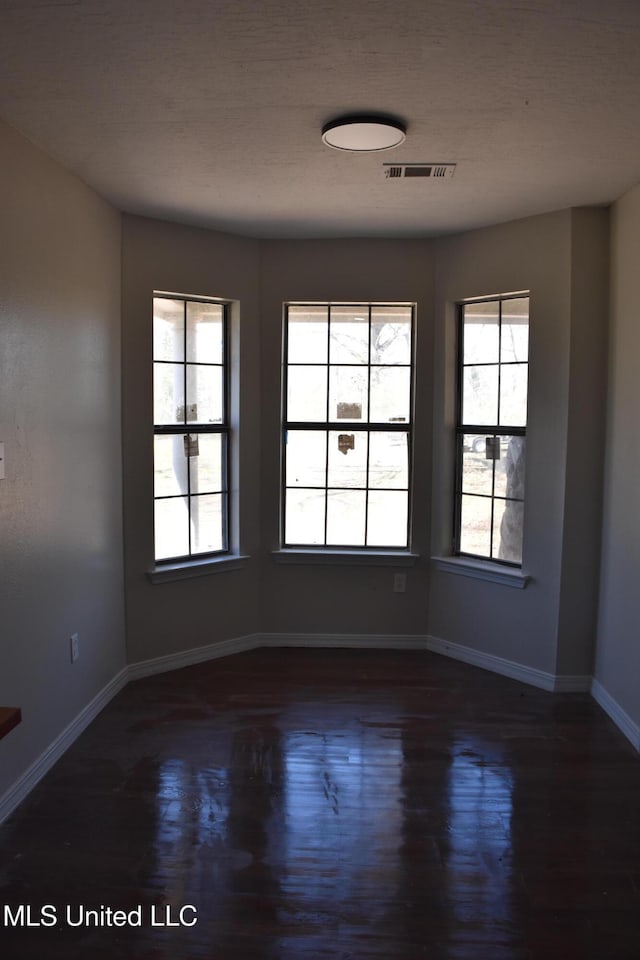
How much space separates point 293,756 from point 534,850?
3.74ft

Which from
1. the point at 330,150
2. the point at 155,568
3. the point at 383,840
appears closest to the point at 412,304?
the point at 330,150

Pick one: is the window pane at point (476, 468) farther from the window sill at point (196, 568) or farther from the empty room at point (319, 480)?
the window sill at point (196, 568)

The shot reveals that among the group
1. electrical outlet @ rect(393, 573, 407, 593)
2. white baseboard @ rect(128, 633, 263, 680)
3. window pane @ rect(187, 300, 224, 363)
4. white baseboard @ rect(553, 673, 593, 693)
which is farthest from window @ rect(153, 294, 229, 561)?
white baseboard @ rect(553, 673, 593, 693)

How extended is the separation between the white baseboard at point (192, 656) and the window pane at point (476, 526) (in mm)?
1508

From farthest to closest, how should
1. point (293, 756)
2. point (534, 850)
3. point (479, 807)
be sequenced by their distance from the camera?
1. point (293, 756)
2. point (479, 807)
3. point (534, 850)

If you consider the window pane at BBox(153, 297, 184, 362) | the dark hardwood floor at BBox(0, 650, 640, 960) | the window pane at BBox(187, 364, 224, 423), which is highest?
the window pane at BBox(153, 297, 184, 362)

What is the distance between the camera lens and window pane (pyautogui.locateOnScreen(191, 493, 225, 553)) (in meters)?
4.70

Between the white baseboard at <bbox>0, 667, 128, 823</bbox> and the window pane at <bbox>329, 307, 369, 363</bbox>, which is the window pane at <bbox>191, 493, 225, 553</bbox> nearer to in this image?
the white baseboard at <bbox>0, 667, 128, 823</bbox>

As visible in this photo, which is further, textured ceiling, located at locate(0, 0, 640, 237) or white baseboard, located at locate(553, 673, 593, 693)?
white baseboard, located at locate(553, 673, 593, 693)

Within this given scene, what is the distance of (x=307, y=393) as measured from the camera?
4.93m

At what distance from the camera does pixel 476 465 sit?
4719mm

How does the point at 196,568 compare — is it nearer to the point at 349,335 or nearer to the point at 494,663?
the point at 349,335

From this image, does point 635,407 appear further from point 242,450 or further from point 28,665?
point 28,665

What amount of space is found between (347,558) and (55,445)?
2.17 metres
